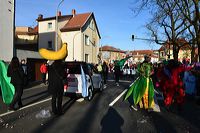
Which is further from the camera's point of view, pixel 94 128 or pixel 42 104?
pixel 42 104

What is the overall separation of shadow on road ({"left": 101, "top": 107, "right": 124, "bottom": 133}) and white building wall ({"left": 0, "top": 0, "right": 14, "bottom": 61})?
11.5 metres

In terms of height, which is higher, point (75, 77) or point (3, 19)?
point (3, 19)

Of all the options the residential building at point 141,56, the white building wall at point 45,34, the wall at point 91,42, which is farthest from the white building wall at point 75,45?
the residential building at point 141,56

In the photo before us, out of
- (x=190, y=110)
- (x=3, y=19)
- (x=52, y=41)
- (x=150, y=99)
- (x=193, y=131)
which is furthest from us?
(x=52, y=41)

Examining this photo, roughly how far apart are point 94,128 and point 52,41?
126ft

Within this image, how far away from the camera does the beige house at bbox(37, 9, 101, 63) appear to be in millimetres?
44281

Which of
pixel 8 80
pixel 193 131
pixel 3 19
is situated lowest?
pixel 193 131

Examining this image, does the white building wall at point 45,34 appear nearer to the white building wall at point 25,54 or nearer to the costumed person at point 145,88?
the white building wall at point 25,54

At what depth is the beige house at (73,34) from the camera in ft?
145

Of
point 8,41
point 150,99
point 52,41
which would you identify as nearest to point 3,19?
point 8,41

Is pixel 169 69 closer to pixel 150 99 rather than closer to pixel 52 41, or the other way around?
pixel 150 99

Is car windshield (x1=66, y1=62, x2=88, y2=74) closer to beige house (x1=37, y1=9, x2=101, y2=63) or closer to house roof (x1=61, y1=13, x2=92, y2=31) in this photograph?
beige house (x1=37, y1=9, x2=101, y2=63)

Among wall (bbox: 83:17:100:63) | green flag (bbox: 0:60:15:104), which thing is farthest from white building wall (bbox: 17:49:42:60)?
wall (bbox: 83:17:100:63)

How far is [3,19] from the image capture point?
1877cm
